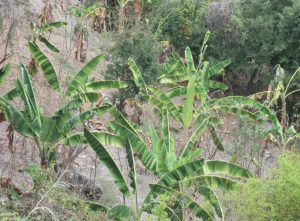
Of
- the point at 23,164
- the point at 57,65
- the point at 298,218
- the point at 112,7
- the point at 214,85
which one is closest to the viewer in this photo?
the point at 298,218

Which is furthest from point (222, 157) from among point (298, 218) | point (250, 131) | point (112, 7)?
point (112, 7)

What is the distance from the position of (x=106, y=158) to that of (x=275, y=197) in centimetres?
253

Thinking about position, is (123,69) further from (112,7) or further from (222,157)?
(112,7)

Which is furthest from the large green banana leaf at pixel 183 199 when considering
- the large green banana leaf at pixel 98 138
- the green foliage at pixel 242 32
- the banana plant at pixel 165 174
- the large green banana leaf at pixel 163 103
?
the green foliage at pixel 242 32

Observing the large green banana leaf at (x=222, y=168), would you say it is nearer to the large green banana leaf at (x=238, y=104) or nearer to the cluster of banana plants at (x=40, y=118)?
the cluster of banana plants at (x=40, y=118)

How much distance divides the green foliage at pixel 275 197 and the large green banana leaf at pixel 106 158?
181cm

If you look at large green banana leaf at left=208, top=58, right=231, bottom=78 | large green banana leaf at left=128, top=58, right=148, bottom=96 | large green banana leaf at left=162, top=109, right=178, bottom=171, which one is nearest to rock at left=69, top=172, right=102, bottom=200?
large green banana leaf at left=162, top=109, right=178, bottom=171

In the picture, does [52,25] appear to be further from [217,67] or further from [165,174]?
[165,174]

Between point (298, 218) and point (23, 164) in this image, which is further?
point (23, 164)

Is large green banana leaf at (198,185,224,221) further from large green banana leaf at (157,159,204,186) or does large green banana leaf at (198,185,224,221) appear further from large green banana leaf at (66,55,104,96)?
large green banana leaf at (66,55,104,96)

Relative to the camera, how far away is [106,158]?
26.0ft

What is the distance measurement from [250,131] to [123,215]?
443 cm

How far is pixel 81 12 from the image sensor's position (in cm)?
1655

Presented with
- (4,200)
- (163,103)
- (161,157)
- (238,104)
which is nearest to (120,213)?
(161,157)
